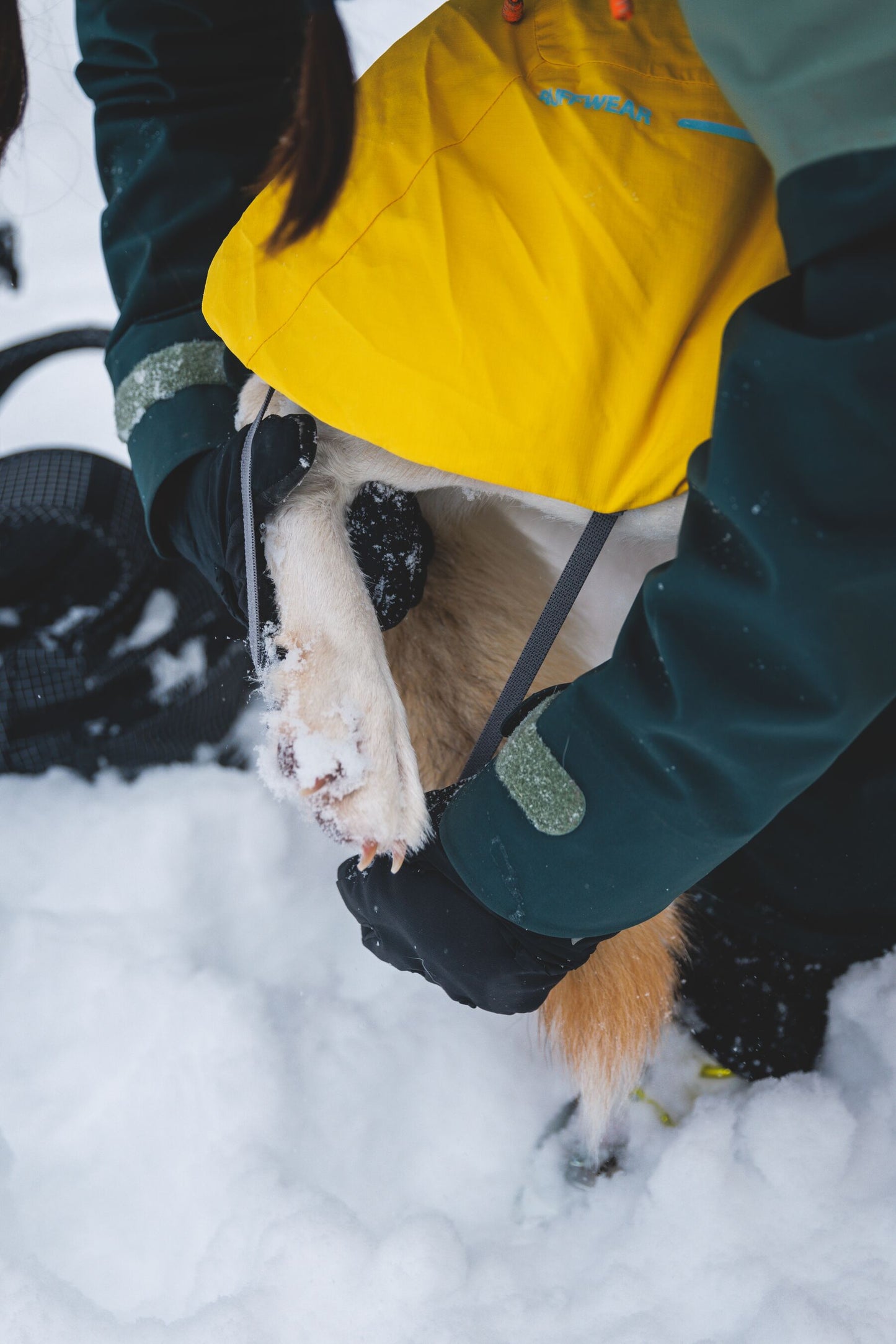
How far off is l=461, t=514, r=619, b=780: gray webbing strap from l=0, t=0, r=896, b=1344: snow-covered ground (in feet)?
1.41

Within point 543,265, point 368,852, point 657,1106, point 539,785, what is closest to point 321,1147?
point 657,1106

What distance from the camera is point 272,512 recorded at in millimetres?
706

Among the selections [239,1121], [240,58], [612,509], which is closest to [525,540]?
[612,509]

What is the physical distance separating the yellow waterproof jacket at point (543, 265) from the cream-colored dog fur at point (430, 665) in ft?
0.31

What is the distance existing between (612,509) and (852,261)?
206 millimetres

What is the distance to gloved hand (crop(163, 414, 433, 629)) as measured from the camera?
0.67m

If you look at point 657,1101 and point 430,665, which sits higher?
point 430,665

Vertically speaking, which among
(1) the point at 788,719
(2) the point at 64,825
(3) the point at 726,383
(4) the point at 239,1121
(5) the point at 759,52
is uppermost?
(5) the point at 759,52

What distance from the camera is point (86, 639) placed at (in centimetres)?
111

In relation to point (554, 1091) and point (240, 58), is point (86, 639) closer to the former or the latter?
point (240, 58)

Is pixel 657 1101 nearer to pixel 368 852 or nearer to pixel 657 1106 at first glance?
pixel 657 1106

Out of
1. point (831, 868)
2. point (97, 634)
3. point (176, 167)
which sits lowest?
point (831, 868)

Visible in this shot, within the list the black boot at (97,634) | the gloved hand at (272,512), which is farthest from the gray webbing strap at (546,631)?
the black boot at (97,634)

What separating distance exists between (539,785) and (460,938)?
151 millimetres
